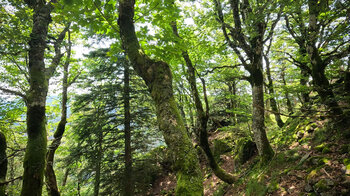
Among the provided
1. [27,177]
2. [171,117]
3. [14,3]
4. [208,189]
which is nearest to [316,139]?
[208,189]

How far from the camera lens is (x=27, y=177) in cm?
312

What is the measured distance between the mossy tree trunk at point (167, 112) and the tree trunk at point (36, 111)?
2544 mm

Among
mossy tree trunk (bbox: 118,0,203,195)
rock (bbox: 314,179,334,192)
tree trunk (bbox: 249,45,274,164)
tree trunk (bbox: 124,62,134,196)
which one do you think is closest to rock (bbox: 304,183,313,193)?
rock (bbox: 314,179,334,192)

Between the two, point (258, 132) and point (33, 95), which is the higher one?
point (33, 95)

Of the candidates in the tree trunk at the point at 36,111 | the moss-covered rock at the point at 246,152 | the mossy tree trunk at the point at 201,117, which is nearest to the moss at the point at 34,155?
the tree trunk at the point at 36,111

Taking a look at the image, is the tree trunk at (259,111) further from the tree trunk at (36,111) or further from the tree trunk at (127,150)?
the tree trunk at (36,111)

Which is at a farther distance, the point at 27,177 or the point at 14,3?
the point at 14,3

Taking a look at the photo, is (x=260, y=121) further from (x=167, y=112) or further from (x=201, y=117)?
Answer: (x=167, y=112)

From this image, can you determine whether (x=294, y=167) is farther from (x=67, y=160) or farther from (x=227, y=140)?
(x=67, y=160)

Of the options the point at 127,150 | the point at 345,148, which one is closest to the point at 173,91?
the point at 345,148

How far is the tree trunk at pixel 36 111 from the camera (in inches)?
124

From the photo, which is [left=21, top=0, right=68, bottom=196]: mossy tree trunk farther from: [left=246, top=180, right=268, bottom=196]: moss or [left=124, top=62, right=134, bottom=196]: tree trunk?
[left=246, top=180, right=268, bottom=196]: moss

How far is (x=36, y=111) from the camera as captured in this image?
11.0ft

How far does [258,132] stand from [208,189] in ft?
13.5
